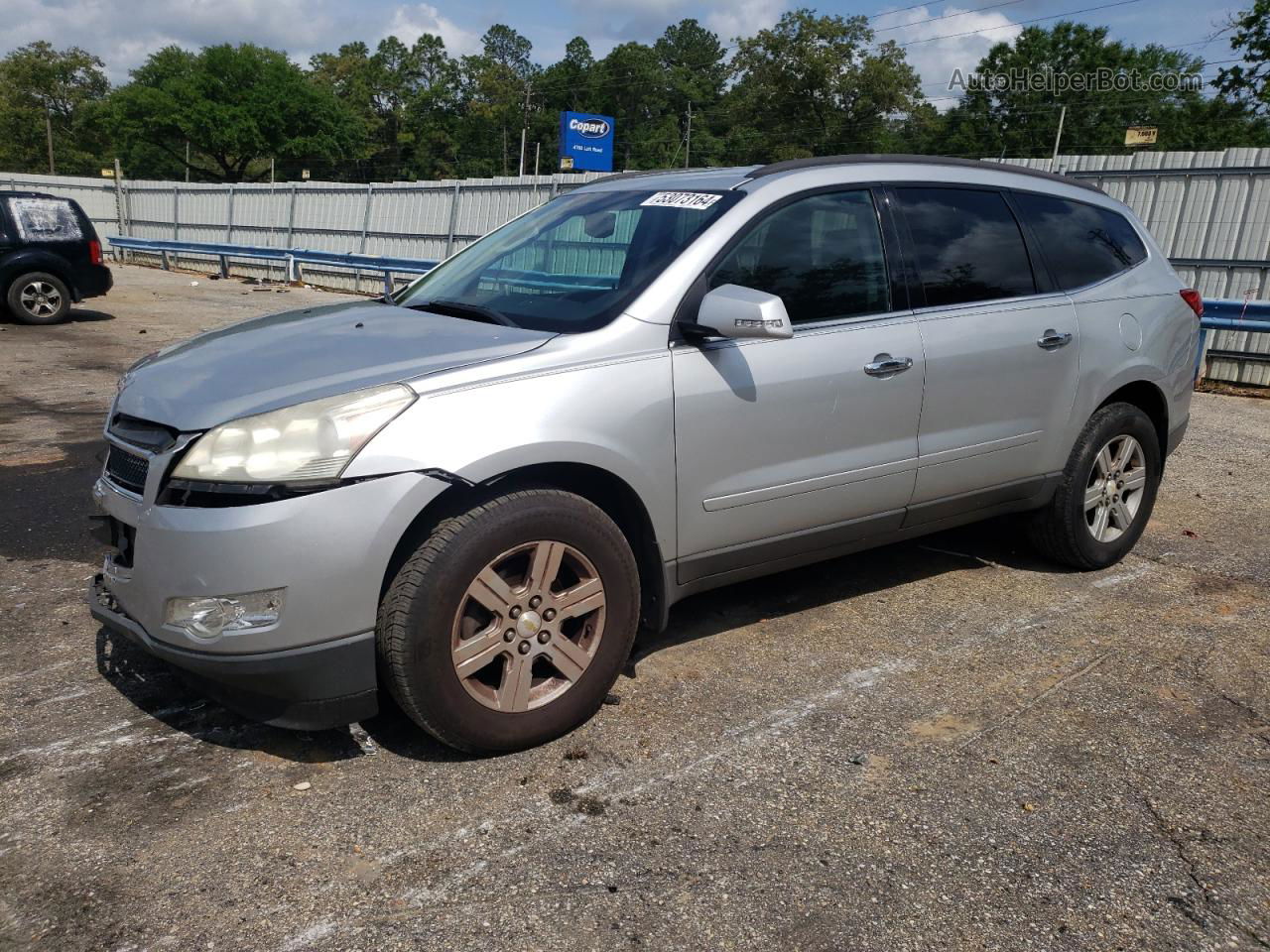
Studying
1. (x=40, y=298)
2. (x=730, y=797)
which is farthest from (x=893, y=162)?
(x=40, y=298)

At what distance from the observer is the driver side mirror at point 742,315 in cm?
316

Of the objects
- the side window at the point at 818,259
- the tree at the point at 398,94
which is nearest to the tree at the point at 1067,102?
the tree at the point at 398,94

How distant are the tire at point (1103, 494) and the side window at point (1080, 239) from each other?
0.64 meters

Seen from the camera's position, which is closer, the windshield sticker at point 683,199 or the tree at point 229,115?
the windshield sticker at point 683,199

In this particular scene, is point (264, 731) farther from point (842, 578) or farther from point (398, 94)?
point (398, 94)

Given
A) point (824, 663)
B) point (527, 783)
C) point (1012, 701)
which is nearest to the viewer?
point (527, 783)

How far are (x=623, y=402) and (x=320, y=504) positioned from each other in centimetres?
98

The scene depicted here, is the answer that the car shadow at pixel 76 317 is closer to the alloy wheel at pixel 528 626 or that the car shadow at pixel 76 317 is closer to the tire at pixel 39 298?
the tire at pixel 39 298

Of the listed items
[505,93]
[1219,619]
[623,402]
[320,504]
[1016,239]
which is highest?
[505,93]

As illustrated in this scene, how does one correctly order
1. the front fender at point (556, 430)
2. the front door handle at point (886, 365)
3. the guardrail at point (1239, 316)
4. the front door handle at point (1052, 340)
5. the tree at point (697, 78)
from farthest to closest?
the tree at point (697, 78) < the guardrail at point (1239, 316) < the front door handle at point (1052, 340) < the front door handle at point (886, 365) < the front fender at point (556, 430)

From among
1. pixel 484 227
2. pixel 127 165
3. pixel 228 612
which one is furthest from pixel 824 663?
pixel 127 165

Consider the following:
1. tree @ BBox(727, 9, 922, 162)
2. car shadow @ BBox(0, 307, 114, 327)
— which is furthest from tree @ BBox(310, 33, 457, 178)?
car shadow @ BBox(0, 307, 114, 327)

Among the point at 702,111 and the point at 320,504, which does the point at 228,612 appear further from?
the point at 702,111

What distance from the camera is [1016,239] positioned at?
14.5 feet
